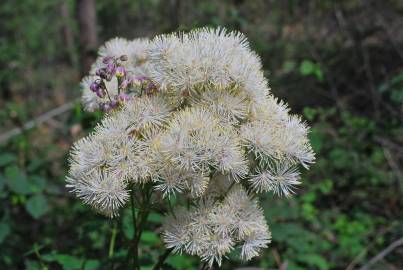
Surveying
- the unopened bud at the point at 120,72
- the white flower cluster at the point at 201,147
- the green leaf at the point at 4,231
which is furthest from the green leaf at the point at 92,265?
the unopened bud at the point at 120,72

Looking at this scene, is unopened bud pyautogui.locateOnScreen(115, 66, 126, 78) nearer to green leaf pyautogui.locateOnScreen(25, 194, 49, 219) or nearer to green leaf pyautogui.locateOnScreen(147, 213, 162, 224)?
green leaf pyautogui.locateOnScreen(147, 213, 162, 224)

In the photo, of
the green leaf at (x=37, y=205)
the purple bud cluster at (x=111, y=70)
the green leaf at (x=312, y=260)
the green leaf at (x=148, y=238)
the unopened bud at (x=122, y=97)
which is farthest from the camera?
the green leaf at (x=312, y=260)

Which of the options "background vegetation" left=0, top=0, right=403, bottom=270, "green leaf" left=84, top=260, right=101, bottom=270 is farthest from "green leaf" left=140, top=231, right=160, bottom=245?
"green leaf" left=84, top=260, right=101, bottom=270

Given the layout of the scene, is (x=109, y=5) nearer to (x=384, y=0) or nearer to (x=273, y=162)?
(x=384, y=0)

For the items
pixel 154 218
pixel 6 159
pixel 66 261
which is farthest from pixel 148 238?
pixel 6 159

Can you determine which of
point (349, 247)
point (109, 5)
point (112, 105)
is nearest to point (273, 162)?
point (112, 105)

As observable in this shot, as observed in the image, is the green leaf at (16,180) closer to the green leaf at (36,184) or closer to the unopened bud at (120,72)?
the green leaf at (36,184)

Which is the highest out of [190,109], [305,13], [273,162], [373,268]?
[305,13]
